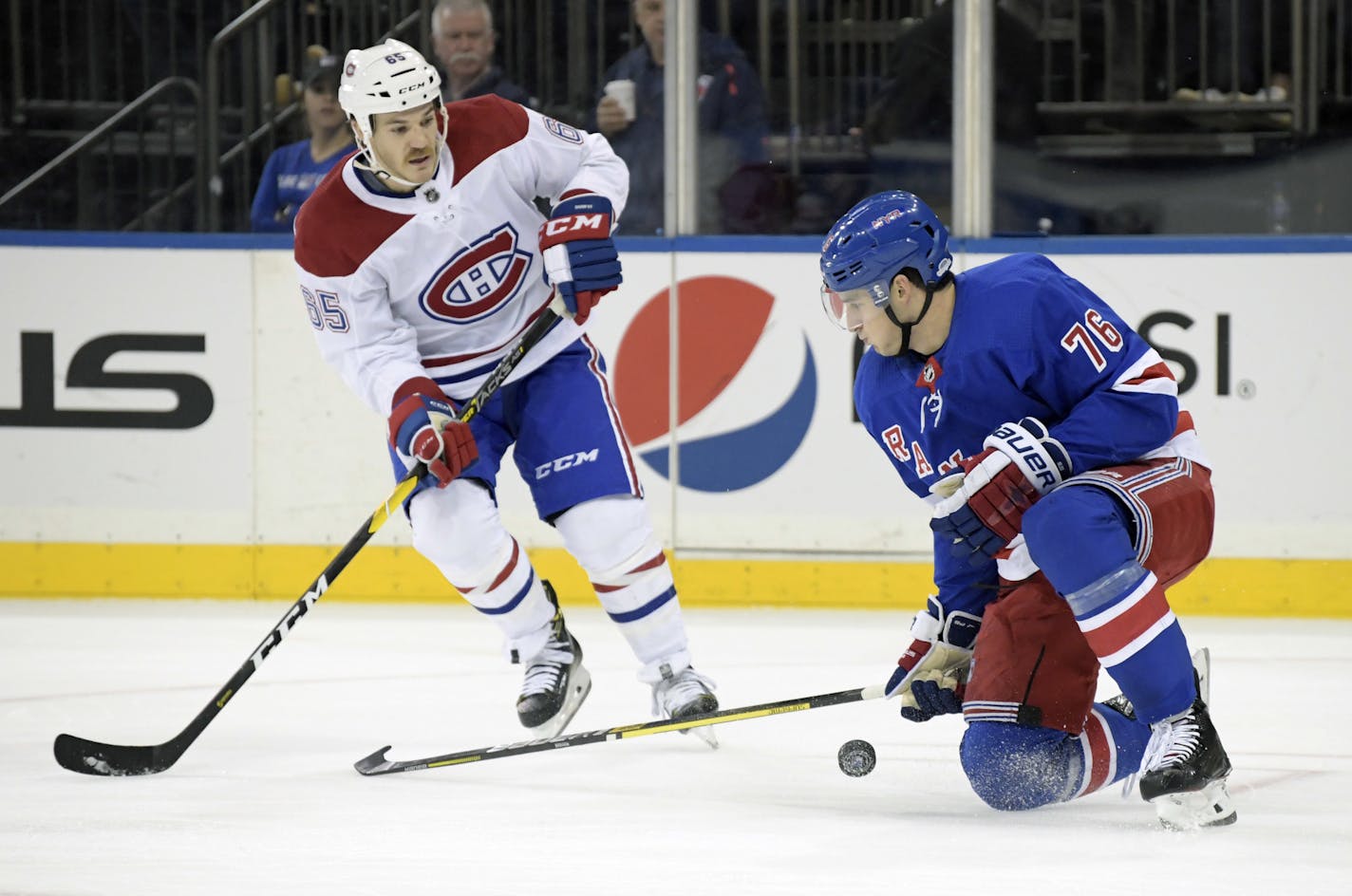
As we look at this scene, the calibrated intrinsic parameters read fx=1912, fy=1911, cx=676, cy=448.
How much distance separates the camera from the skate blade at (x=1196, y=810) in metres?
2.34

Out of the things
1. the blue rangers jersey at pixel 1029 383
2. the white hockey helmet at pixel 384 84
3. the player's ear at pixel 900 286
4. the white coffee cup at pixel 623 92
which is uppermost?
the white coffee cup at pixel 623 92

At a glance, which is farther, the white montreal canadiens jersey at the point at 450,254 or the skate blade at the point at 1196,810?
the white montreal canadiens jersey at the point at 450,254

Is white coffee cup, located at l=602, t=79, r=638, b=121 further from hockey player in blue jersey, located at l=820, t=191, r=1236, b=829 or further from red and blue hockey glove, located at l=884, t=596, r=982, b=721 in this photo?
red and blue hockey glove, located at l=884, t=596, r=982, b=721

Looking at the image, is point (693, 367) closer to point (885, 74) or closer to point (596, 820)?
point (885, 74)

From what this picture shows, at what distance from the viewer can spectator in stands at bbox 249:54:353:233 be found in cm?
473

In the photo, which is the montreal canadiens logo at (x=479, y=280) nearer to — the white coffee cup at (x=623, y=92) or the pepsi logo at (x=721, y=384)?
the pepsi logo at (x=721, y=384)

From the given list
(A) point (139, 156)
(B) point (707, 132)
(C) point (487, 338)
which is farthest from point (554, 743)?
(A) point (139, 156)

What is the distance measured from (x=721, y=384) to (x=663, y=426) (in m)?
0.17

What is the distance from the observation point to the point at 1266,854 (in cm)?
225

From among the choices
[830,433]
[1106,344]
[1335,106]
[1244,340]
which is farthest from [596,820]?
[1335,106]

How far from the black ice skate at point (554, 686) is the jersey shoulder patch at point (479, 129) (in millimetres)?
766

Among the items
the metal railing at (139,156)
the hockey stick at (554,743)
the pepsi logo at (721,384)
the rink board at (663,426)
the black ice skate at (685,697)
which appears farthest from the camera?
the metal railing at (139,156)

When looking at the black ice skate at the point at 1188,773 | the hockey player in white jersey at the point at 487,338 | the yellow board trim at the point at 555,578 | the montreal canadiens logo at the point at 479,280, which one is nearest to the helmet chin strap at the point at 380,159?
the hockey player in white jersey at the point at 487,338

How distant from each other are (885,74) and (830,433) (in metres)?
0.87
